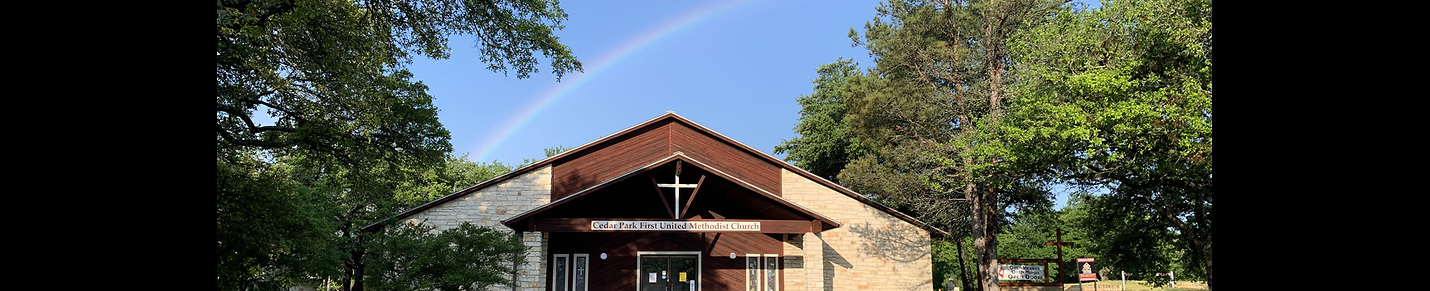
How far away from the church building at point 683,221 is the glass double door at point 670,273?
0.08 feet

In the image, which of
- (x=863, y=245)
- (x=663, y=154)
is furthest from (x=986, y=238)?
(x=663, y=154)

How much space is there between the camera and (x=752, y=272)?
64.5 ft

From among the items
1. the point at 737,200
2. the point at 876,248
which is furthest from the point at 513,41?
the point at 876,248

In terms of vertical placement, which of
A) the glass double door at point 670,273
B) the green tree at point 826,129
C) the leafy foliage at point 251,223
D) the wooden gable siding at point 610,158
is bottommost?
the glass double door at point 670,273

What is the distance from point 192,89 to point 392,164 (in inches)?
553

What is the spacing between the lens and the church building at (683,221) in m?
17.4

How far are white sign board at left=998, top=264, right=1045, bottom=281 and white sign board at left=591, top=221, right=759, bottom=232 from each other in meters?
8.89

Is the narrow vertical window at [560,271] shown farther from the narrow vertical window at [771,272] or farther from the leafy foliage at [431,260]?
the narrow vertical window at [771,272]

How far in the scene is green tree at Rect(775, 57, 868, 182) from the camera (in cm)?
3148

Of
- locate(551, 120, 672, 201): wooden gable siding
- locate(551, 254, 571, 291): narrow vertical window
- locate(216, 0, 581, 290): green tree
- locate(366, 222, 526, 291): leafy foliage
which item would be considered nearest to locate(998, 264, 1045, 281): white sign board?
locate(551, 120, 672, 201): wooden gable siding

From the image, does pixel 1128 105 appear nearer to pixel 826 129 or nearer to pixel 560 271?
pixel 560 271

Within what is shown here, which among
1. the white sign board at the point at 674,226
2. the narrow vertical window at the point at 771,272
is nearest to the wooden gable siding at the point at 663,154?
the narrow vertical window at the point at 771,272

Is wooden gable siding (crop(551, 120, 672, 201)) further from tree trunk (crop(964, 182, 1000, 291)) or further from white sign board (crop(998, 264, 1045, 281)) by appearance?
white sign board (crop(998, 264, 1045, 281))
